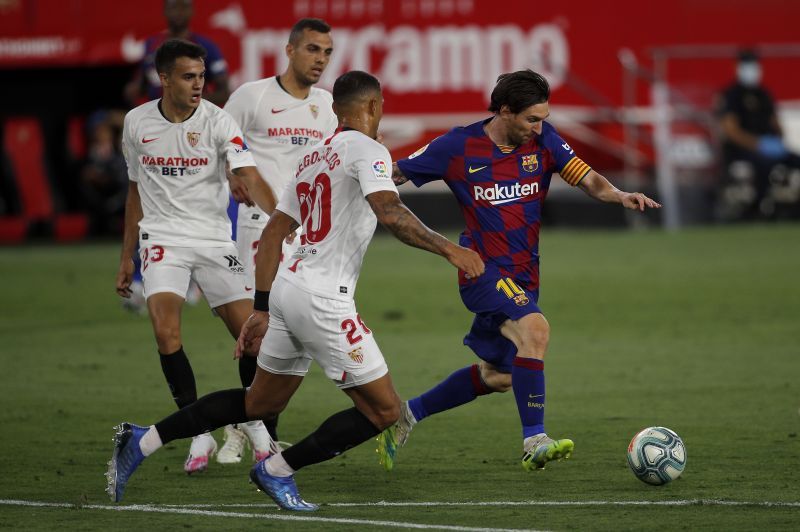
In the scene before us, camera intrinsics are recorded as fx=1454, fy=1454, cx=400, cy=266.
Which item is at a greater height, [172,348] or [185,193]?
[185,193]

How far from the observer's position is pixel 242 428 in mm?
8062

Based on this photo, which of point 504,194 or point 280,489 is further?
point 504,194

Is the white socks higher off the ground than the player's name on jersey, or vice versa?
the player's name on jersey

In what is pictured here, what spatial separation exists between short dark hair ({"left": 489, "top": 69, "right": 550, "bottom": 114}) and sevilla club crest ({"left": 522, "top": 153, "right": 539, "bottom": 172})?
0.30 metres

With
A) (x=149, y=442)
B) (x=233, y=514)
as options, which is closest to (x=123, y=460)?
(x=149, y=442)

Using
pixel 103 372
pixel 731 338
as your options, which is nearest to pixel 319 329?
pixel 103 372

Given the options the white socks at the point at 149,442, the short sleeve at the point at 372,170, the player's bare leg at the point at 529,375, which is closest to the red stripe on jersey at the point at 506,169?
the player's bare leg at the point at 529,375

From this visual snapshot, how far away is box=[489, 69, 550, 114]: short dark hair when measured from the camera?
24.8ft

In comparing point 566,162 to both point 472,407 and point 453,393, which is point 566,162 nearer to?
point 453,393

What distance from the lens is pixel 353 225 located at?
6.57m

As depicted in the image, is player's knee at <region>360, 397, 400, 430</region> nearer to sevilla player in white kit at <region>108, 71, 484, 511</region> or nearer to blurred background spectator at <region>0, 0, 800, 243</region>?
sevilla player in white kit at <region>108, 71, 484, 511</region>

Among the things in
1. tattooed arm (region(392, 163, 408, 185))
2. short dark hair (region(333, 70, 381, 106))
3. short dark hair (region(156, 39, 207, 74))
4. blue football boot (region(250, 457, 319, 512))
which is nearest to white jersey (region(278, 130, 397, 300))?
short dark hair (region(333, 70, 381, 106))

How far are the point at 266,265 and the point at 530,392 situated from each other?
5.12 feet

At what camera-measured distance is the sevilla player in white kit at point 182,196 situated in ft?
26.0
